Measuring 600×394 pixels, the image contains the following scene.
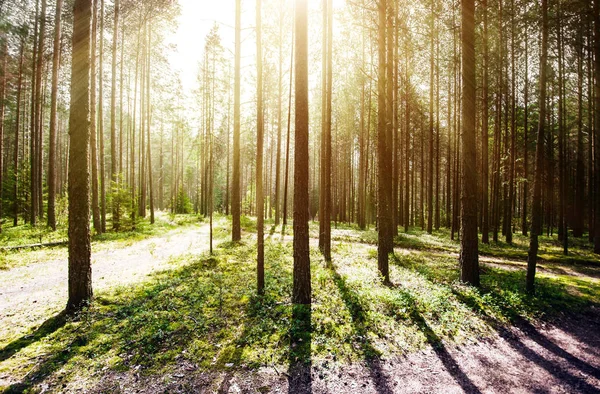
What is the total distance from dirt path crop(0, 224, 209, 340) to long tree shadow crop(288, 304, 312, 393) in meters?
5.60

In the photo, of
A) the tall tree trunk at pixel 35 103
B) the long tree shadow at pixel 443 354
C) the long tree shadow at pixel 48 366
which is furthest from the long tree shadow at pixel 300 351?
the tall tree trunk at pixel 35 103

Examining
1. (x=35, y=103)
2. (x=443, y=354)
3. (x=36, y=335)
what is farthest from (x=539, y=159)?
(x=35, y=103)

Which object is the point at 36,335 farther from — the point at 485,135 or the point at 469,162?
the point at 485,135

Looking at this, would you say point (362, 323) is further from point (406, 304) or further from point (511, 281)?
point (511, 281)

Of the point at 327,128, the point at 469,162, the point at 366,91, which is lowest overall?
the point at 469,162

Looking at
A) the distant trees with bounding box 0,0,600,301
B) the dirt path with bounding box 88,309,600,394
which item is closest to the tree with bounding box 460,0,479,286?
the distant trees with bounding box 0,0,600,301

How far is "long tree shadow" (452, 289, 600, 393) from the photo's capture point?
453cm

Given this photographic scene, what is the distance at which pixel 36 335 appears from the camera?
541 centimetres

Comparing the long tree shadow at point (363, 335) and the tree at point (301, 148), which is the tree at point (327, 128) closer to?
the long tree shadow at point (363, 335)

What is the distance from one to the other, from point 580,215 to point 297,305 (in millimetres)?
32645

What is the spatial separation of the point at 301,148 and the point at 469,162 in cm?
567

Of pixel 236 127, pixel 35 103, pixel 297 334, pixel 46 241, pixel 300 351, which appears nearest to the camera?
pixel 300 351

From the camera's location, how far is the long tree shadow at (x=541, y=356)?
453 cm

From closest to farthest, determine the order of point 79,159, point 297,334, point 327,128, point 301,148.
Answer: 1. point 297,334
2. point 79,159
3. point 301,148
4. point 327,128
